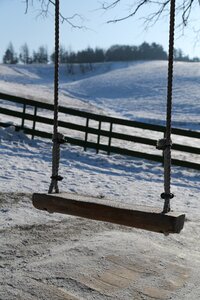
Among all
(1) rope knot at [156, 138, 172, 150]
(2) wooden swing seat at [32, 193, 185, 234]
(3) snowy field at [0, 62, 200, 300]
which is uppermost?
(1) rope knot at [156, 138, 172, 150]

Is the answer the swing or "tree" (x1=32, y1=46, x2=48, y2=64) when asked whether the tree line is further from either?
the swing

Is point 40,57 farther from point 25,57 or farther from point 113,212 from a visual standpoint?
point 113,212

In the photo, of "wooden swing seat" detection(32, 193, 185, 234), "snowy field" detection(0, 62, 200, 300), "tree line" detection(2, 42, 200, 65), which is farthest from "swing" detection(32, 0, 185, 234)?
"tree line" detection(2, 42, 200, 65)

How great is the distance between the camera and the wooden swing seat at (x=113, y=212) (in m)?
2.97

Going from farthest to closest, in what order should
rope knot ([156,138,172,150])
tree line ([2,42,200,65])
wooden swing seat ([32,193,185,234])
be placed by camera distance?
tree line ([2,42,200,65]) → rope knot ([156,138,172,150]) → wooden swing seat ([32,193,185,234])

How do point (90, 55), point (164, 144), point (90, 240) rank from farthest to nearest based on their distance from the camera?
1. point (90, 55)
2. point (90, 240)
3. point (164, 144)

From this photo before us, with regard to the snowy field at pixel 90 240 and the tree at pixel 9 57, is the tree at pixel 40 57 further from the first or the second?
the snowy field at pixel 90 240

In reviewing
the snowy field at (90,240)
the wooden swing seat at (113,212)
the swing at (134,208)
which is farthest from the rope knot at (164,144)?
the snowy field at (90,240)

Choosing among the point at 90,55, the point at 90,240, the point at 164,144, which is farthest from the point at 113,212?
the point at 90,55

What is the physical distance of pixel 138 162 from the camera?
435 inches

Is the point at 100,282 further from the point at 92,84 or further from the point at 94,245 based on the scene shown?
the point at 92,84

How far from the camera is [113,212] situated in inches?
123

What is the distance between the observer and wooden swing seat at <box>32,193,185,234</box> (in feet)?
9.74

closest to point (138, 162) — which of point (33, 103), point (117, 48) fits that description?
point (33, 103)
